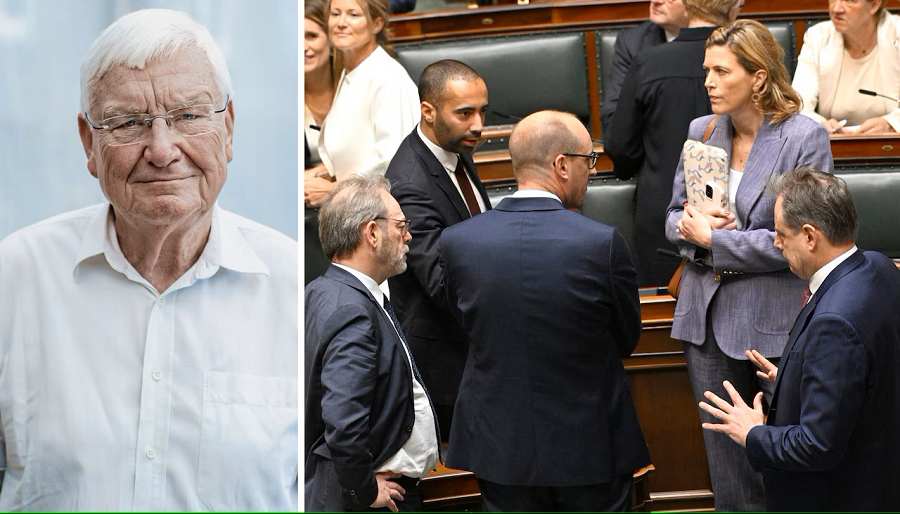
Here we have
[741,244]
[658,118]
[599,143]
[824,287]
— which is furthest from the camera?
[599,143]

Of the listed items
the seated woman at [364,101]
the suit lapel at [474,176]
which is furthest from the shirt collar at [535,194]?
the seated woman at [364,101]

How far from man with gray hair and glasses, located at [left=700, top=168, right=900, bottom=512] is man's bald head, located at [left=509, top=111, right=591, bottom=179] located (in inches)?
18.7

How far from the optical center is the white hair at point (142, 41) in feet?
8.29

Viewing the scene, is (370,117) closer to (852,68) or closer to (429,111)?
(429,111)

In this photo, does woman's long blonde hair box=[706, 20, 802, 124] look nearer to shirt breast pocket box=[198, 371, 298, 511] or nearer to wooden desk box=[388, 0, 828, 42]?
shirt breast pocket box=[198, 371, 298, 511]

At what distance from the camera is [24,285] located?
253cm

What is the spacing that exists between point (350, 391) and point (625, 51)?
8.31 feet

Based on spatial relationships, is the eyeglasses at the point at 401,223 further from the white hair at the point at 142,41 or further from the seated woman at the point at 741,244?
the seated woman at the point at 741,244

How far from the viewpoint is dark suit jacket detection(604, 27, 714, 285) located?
4039 mm

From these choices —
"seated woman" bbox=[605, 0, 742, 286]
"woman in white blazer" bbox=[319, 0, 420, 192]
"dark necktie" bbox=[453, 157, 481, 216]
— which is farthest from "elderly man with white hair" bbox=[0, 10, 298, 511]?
"seated woman" bbox=[605, 0, 742, 286]

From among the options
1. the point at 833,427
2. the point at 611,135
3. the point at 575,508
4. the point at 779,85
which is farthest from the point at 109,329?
the point at 611,135

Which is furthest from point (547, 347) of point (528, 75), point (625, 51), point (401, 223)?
point (528, 75)

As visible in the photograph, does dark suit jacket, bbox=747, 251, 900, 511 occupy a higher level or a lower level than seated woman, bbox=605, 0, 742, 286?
lower

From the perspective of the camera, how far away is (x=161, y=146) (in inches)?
99.5
